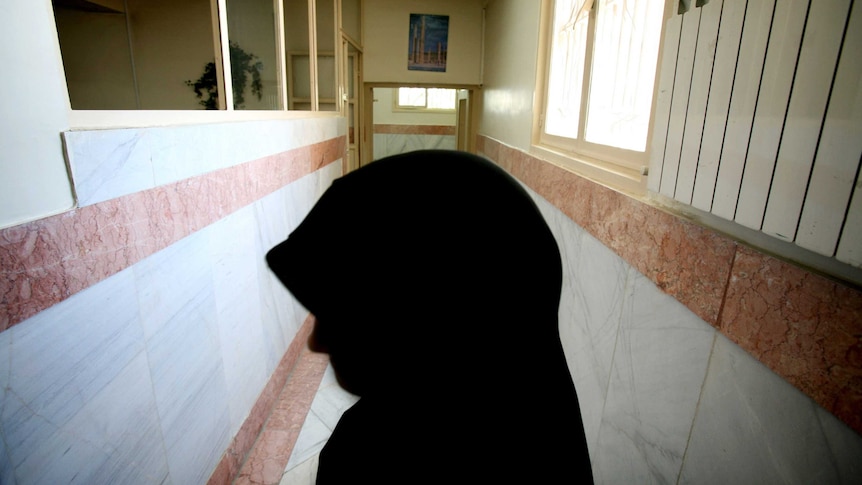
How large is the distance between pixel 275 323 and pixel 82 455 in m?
1.49

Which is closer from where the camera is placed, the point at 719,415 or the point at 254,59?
the point at 719,415

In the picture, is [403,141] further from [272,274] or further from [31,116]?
[31,116]

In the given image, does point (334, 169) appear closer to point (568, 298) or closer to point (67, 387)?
point (568, 298)

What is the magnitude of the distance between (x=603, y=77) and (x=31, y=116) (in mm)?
2219

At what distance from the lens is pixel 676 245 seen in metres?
1.17

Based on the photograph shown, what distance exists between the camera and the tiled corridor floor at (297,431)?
80.7 inches

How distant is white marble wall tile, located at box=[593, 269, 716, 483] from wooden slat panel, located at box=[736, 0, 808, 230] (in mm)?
356

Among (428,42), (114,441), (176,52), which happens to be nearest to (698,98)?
(114,441)

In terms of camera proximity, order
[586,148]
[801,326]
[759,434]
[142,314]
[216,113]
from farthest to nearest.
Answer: [586,148]
[216,113]
[142,314]
[759,434]
[801,326]

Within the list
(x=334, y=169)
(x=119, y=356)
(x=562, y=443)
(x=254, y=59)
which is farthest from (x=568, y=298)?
(x=254, y=59)

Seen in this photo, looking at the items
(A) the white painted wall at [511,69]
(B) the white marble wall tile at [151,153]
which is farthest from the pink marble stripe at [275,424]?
(A) the white painted wall at [511,69]

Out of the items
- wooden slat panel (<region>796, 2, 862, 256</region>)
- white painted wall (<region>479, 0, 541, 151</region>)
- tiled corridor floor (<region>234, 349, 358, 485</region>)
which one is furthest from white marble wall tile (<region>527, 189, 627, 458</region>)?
white painted wall (<region>479, 0, 541, 151</region>)

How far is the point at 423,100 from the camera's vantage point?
991 centimetres

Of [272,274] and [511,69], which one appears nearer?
[272,274]
